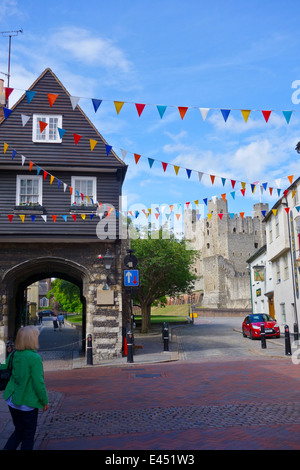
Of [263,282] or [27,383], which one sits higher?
[263,282]

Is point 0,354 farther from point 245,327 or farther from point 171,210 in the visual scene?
point 245,327

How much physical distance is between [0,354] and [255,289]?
89.9ft

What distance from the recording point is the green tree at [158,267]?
33.6m

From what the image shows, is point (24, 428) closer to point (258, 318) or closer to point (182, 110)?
point (182, 110)

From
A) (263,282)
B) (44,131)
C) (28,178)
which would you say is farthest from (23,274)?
(263,282)

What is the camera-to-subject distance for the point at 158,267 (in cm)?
3375

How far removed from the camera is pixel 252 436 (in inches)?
258

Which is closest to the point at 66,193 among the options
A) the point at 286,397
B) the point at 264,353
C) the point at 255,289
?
the point at 264,353

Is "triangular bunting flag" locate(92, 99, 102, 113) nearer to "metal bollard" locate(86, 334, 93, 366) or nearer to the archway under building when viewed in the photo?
the archway under building

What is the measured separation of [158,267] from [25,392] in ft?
94.7

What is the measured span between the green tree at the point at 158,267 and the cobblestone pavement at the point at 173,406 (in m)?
16.9

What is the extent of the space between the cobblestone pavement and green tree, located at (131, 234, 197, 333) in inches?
666

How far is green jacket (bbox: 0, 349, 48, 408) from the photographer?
4945 millimetres

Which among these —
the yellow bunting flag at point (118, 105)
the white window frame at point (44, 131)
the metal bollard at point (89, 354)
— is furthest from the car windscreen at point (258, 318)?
the yellow bunting flag at point (118, 105)
